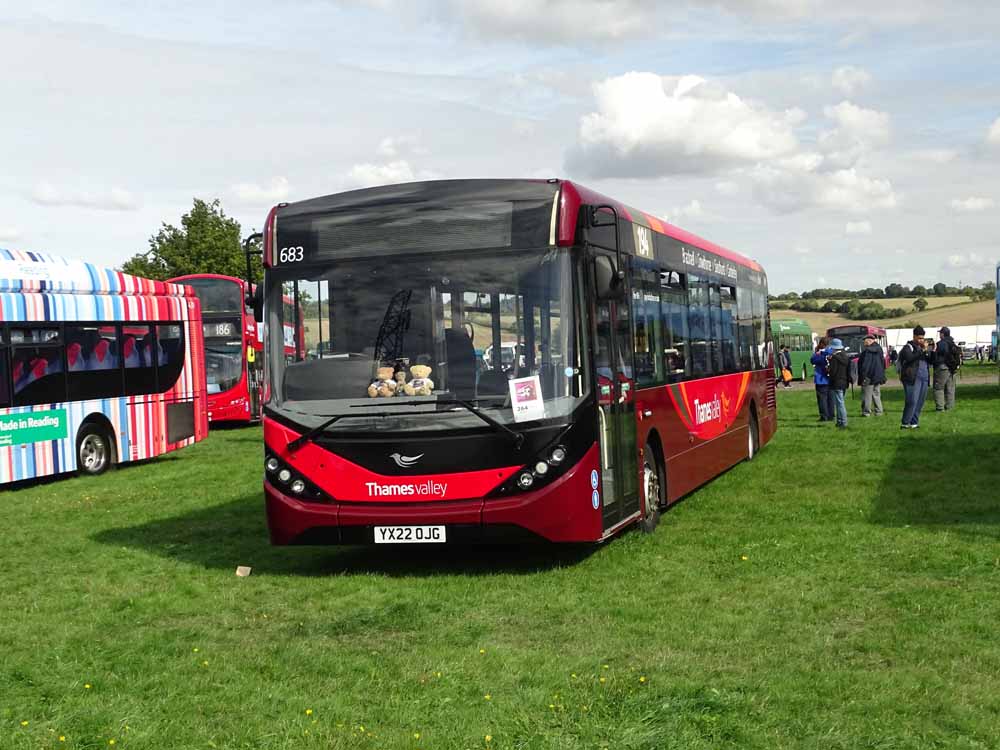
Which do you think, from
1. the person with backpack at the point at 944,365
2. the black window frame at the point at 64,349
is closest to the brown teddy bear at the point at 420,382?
the black window frame at the point at 64,349

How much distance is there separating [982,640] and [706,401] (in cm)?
875

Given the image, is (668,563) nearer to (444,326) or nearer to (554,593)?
(554,593)

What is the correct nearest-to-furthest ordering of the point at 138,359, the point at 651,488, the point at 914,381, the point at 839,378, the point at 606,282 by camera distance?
the point at 606,282 → the point at 651,488 → the point at 138,359 → the point at 914,381 → the point at 839,378

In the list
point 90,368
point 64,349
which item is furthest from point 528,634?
point 90,368

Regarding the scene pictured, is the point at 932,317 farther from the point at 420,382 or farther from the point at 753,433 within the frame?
the point at 420,382

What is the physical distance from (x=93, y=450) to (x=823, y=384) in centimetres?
A: 1497

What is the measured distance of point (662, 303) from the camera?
1441 cm

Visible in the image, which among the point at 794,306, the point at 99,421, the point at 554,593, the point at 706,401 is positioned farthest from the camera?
the point at 794,306

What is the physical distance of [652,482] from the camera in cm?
1334

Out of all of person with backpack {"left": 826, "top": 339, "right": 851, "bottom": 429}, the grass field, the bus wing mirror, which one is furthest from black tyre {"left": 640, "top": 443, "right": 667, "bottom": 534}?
person with backpack {"left": 826, "top": 339, "right": 851, "bottom": 429}

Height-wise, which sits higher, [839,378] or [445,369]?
[445,369]

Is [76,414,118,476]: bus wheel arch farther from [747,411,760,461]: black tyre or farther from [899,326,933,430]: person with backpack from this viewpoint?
[899,326,933,430]: person with backpack

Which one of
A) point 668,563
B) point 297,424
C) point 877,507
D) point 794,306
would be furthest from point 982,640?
point 794,306

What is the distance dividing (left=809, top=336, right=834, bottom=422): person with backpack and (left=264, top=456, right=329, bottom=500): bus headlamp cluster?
19522mm
